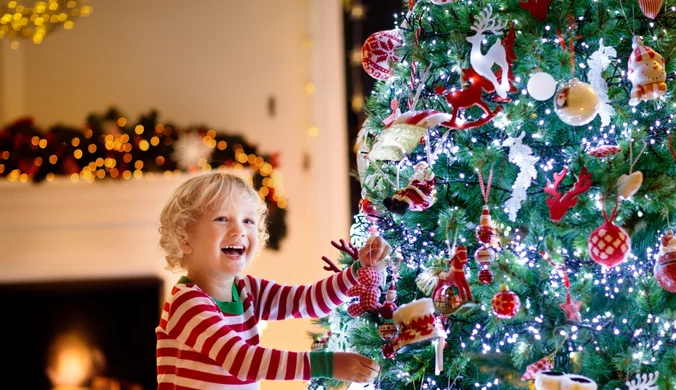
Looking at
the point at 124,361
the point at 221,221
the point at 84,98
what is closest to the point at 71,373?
the point at 124,361

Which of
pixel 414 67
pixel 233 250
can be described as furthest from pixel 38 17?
pixel 414 67

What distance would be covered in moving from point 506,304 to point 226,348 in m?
0.51

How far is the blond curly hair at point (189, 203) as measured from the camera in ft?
4.66

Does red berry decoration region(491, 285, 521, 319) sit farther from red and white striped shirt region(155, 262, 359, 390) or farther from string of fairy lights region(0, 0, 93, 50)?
→ string of fairy lights region(0, 0, 93, 50)

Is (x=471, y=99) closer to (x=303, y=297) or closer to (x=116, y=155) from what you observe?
(x=303, y=297)

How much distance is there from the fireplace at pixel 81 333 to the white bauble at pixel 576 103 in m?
Answer: 2.14

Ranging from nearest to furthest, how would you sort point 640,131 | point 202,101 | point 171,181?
1. point 640,131
2. point 171,181
3. point 202,101

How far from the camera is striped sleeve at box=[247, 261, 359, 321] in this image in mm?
1492

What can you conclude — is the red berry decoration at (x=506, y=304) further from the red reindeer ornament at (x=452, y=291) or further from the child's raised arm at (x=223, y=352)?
the child's raised arm at (x=223, y=352)

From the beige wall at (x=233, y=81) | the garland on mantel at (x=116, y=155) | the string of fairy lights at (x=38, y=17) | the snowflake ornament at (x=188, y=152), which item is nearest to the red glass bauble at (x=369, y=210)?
the garland on mantel at (x=116, y=155)

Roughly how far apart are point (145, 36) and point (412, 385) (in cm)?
238

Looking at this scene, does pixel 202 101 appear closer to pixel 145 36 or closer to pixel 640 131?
pixel 145 36

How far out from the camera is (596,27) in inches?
51.9

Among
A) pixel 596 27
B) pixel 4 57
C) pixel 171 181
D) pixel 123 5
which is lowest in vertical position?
pixel 171 181
